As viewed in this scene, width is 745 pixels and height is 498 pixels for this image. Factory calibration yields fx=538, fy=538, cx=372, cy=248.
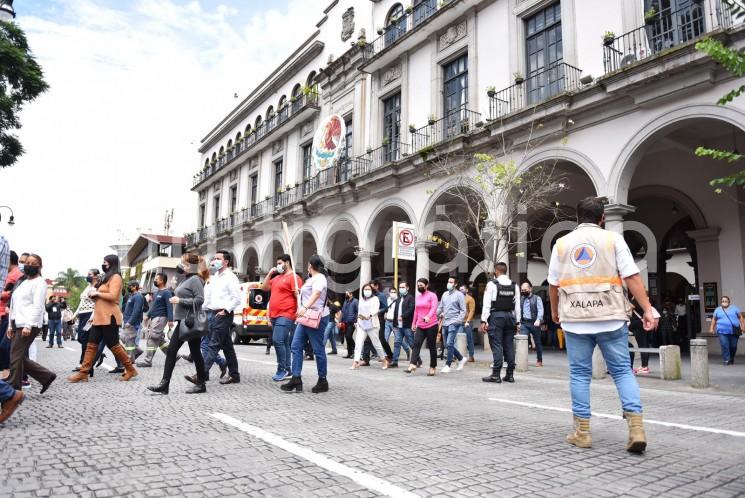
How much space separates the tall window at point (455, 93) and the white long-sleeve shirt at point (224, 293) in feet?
37.8

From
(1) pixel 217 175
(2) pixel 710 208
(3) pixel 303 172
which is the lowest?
(2) pixel 710 208

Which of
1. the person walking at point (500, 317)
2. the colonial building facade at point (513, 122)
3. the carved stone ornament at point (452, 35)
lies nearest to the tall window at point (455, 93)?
the colonial building facade at point (513, 122)

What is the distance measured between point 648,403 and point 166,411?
229 inches

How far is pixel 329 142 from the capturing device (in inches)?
864

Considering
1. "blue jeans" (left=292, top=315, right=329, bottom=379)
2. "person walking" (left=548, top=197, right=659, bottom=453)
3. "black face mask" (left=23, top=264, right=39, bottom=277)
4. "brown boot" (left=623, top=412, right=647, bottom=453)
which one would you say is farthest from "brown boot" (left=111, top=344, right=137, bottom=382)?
"brown boot" (left=623, top=412, right=647, bottom=453)

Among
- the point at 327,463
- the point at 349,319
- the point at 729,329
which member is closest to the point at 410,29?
the point at 349,319

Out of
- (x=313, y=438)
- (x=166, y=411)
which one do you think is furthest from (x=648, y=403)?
(x=166, y=411)

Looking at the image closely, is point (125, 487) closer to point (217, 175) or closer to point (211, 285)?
point (211, 285)

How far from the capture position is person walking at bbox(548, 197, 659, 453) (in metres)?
4.18

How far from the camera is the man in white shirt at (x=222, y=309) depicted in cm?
764

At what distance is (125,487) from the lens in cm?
306

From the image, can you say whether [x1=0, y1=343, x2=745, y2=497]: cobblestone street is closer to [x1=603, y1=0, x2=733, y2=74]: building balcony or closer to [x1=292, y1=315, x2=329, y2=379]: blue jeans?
[x1=292, y1=315, x2=329, y2=379]: blue jeans

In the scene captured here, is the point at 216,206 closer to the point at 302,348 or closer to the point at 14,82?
the point at 14,82

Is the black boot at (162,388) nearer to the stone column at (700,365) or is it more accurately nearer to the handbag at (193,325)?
the handbag at (193,325)
